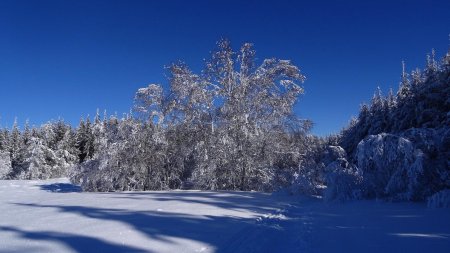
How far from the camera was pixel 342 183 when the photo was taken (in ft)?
34.3

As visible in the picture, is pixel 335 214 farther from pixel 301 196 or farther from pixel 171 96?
pixel 171 96

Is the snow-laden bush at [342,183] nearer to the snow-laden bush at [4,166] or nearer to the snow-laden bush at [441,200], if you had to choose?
the snow-laden bush at [441,200]

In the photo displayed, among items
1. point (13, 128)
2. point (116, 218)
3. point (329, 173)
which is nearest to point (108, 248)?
point (116, 218)

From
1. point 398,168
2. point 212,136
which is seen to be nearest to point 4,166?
point 212,136

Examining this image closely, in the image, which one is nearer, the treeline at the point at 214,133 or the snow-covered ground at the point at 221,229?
the snow-covered ground at the point at 221,229

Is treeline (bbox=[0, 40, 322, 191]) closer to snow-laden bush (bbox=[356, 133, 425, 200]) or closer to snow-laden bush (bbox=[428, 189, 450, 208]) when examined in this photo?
snow-laden bush (bbox=[356, 133, 425, 200])

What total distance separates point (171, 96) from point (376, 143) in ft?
31.9

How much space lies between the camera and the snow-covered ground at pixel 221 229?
4.75m

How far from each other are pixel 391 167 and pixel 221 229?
22.0ft

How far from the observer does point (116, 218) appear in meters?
6.50

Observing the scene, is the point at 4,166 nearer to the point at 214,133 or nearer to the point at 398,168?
the point at 214,133

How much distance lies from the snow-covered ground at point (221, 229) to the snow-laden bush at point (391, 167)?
1049 millimetres

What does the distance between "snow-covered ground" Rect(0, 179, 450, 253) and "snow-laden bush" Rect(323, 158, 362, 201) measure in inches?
60.9

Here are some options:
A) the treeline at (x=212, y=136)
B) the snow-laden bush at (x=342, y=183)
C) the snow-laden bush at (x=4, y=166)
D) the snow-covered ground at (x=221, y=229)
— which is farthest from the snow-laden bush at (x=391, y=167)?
the snow-laden bush at (x=4, y=166)
